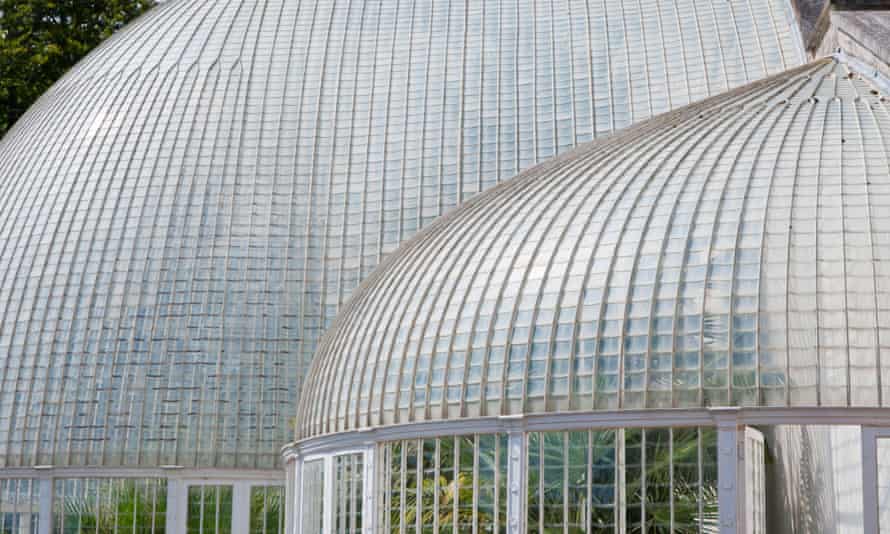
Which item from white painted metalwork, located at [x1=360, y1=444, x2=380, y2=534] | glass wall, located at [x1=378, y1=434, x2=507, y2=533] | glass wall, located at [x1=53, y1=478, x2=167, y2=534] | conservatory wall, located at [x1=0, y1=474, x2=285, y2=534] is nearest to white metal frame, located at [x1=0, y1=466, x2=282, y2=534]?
conservatory wall, located at [x1=0, y1=474, x2=285, y2=534]

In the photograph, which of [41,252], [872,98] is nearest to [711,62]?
[872,98]

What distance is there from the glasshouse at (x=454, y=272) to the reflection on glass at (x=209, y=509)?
37mm

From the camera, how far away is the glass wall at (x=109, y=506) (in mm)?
24688

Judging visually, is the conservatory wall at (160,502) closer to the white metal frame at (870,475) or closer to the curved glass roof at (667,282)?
the curved glass roof at (667,282)

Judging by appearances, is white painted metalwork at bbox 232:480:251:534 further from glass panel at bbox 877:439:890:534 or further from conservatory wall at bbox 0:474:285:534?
glass panel at bbox 877:439:890:534

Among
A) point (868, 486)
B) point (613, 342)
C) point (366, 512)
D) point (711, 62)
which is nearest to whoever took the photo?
point (868, 486)

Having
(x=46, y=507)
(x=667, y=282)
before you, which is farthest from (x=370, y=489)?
(x=46, y=507)

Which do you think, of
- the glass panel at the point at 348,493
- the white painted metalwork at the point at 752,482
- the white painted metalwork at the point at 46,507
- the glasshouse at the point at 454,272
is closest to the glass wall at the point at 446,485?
the glasshouse at the point at 454,272

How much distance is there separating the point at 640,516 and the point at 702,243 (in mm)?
3249

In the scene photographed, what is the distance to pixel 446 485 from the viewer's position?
17766mm

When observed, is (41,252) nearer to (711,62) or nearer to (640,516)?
→ (711,62)

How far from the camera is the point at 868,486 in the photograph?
15.6 m

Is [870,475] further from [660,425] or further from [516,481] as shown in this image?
[516,481]

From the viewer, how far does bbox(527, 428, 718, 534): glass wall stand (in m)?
16.0
